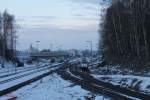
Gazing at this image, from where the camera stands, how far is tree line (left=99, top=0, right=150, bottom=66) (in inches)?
2364

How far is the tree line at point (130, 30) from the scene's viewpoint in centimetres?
6005

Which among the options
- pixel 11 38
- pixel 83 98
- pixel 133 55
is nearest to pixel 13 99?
pixel 83 98

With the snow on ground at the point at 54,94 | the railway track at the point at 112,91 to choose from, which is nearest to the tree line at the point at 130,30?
the railway track at the point at 112,91

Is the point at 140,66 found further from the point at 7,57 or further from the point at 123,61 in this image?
the point at 7,57

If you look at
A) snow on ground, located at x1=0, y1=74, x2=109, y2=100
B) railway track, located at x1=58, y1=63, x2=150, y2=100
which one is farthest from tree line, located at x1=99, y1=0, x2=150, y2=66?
snow on ground, located at x1=0, y1=74, x2=109, y2=100

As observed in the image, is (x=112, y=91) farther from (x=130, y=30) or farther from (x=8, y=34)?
(x=8, y=34)

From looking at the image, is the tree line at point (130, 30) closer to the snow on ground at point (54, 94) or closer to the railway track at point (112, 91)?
the railway track at point (112, 91)

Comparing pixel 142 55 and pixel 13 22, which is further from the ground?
pixel 13 22

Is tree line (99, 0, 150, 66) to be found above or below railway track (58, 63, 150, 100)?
above

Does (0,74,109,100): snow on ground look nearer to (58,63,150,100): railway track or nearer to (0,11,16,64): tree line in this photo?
(58,63,150,100): railway track

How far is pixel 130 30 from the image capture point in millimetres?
71500

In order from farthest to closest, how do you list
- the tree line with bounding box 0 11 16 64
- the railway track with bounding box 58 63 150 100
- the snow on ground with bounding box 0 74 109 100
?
the tree line with bounding box 0 11 16 64, the railway track with bounding box 58 63 150 100, the snow on ground with bounding box 0 74 109 100

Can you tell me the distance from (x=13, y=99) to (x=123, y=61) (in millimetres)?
45950

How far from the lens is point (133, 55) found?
7012 centimetres
